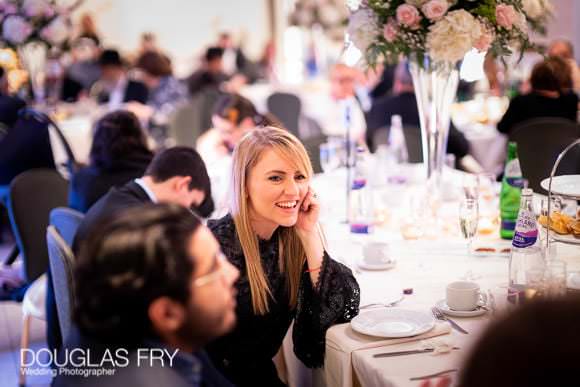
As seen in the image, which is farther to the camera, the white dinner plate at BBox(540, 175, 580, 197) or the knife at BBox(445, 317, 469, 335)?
the white dinner plate at BBox(540, 175, 580, 197)

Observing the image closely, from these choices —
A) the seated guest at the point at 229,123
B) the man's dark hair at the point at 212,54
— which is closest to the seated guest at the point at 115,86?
the man's dark hair at the point at 212,54

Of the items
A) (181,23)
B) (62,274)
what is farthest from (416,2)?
(181,23)

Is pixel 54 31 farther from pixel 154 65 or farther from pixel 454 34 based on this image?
pixel 454 34

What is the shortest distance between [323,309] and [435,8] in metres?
1.24

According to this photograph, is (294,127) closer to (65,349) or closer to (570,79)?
(570,79)

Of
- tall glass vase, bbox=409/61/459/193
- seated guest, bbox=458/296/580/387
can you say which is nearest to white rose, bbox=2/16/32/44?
tall glass vase, bbox=409/61/459/193

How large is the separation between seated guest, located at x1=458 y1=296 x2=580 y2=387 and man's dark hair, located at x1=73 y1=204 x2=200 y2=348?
490mm

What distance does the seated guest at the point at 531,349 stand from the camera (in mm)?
840

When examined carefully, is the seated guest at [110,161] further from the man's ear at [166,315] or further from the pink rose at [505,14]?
the man's ear at [166,315]

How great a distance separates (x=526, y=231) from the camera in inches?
84.3

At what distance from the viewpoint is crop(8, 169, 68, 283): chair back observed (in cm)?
315

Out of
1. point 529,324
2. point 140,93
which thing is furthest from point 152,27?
point 529,324

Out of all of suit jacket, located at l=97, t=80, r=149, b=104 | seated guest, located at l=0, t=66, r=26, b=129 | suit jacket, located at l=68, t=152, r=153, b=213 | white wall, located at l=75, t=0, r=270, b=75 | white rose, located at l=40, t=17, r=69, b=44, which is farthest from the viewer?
white wall, located at l=75, t=0, r=270, b=75

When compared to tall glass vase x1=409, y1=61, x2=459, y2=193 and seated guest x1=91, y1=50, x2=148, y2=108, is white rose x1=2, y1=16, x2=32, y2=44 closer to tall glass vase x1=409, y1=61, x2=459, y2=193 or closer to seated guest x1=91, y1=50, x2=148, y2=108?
seated guest x1=91, y1=50, x2=148, y2=108
